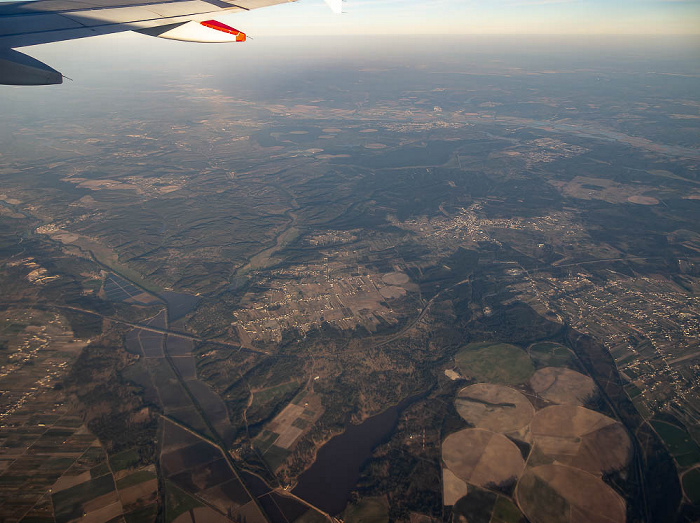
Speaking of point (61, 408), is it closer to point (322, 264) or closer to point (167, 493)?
point (167, 493)

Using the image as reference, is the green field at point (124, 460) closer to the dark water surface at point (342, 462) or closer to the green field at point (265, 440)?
the green field at point (265, 440)

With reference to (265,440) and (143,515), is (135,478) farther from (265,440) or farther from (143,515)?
(265,440)

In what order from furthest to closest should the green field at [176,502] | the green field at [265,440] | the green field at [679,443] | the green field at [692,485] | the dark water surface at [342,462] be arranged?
the green field at [265,440] < the green field at [679,443] < the dark water surface at [342,462] < the green field at [692,485] < the green field at [176,502]

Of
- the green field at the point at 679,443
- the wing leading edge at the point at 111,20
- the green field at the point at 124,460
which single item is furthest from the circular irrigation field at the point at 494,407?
the wing leading edge at the point at 111,20

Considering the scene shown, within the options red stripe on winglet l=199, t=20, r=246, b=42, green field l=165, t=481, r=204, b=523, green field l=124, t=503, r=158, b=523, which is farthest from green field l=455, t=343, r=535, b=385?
red stripe on winglet l=199, t=20, r=246, b=42

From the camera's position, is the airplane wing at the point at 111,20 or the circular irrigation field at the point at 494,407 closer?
the airplane wing at the point at 111,20

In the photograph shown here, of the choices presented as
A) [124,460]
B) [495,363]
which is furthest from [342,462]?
[495,363]

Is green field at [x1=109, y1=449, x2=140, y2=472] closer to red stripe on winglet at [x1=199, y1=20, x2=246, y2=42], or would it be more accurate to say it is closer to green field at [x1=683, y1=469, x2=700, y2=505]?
red stripe on winglet at [x1=199, y1=20, x2=246, y2=42]

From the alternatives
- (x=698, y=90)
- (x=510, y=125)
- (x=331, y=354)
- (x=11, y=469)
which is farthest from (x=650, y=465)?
(x=698, y=90)
